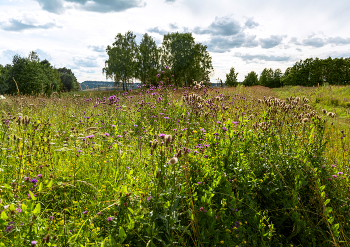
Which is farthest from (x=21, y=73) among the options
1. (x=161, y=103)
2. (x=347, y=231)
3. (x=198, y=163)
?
(x=347, y=231)

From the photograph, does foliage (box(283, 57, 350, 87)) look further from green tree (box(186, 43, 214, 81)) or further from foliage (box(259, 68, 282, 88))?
green tree (box(186, 43, 214, 81))

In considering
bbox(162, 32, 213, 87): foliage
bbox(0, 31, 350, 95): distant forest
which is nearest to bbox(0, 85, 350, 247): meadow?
bbox(0, 31, 350, 95): distant forest

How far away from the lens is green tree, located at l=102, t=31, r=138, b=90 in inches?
1609

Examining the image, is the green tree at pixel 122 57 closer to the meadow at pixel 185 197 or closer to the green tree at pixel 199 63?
the green tree at pixel 199 63

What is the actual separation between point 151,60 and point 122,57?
603 centimetres

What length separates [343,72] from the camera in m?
51.8

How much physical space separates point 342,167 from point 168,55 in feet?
127

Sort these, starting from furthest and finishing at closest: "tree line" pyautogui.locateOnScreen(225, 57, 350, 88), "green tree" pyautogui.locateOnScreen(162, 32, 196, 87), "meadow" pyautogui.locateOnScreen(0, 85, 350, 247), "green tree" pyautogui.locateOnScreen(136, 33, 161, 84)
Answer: "tree line" pyautogui.locateOnScreen(225, 57, 350, 88) → "green tree" pyautogui.locateOnScreen(136, 33, 161, 84) → "green tree" pyautogui.locateOnScreen(162, 32, 196, 87) → "meadow" pyautogui.locateOnScreen(0, 85, 350, 247)

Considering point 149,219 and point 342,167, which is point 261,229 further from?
point 342,167

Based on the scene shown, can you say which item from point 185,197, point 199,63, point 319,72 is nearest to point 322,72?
point 319,72

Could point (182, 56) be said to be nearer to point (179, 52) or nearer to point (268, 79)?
point (179, 52)

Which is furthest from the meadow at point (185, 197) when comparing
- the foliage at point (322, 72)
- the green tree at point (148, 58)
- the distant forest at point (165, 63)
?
the foliage at point (322, 72)

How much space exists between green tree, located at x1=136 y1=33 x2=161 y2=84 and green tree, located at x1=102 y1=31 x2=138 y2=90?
1268 millimetres

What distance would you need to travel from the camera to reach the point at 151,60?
42.0m
